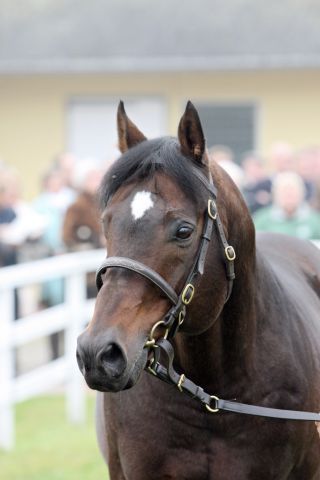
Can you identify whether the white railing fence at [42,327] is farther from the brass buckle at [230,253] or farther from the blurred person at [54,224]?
the brass buckle at [230,253]

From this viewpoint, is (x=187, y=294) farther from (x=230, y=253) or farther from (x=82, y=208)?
(x=82, y=208)

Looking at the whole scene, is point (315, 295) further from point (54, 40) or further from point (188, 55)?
point (54, 40)

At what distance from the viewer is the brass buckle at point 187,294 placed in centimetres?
376

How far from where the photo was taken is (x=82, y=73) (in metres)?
22.2

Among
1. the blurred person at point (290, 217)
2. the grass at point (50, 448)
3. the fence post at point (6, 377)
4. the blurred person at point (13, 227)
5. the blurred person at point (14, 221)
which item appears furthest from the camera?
the blurred person at point (14, 221)

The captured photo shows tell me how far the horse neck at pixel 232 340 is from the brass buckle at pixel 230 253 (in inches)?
6.5

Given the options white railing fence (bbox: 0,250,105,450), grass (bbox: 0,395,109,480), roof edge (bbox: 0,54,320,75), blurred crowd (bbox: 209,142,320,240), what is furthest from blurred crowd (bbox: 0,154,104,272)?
roof edge (bbox: 0,54,320,75)

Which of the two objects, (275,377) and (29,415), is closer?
(275,377)

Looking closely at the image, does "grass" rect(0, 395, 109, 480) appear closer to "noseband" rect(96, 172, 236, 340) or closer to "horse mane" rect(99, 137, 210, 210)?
"noseband" rect(96, 172, 236, 340)

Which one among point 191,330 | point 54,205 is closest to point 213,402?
point 191,330

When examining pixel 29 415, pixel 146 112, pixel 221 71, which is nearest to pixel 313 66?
pixel 221 71

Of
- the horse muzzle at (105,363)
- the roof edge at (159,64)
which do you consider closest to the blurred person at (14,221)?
the horse muzzle at (105,363)

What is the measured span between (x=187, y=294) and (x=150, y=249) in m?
0.23

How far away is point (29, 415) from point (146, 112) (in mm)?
12567
